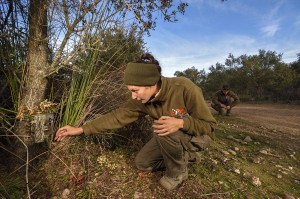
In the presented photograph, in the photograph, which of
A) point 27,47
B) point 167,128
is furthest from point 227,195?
point 27,47

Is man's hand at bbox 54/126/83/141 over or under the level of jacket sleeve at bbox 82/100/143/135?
under

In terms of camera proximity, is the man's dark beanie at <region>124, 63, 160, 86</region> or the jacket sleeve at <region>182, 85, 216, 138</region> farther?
the jacket sleeve at <region>182, 85, 216, 138</region>

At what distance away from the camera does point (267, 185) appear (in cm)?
244

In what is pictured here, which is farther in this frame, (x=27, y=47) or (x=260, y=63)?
(x=260, y=63)

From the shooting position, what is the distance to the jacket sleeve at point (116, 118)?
7.38 feet

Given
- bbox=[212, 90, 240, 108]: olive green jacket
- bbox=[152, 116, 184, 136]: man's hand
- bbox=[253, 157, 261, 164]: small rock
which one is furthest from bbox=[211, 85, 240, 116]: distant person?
bbox=[152, 116, 184, 136]: man's hand

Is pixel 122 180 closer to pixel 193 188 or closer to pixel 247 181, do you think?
pixel 193 188

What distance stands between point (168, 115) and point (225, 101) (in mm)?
6692

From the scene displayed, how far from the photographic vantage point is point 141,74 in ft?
6.20

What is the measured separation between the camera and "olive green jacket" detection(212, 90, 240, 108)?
320 inches

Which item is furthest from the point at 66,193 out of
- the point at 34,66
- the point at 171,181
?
the point at 34,66

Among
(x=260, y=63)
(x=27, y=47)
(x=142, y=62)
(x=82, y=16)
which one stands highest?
(x=260, y=63)

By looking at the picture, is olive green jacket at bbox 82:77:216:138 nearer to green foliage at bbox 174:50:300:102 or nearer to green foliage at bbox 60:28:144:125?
green foliage at bbox 60:28:144:125

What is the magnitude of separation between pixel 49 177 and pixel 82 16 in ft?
5.27
